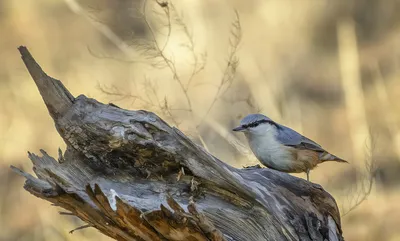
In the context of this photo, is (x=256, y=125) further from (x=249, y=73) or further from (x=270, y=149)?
(x=249, y=73)

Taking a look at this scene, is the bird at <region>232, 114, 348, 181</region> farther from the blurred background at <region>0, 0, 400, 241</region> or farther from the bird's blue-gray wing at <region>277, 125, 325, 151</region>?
the blurred background at <region>0, 0, 400, 241</region>

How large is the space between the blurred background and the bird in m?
1.31

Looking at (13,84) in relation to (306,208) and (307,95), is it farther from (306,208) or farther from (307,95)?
(306,208)

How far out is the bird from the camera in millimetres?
2492

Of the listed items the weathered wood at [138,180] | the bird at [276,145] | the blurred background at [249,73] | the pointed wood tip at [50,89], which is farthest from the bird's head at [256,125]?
the blurred background at [249,73]

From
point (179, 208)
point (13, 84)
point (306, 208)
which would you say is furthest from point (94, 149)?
point (13, 84)

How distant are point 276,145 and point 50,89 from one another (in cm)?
92

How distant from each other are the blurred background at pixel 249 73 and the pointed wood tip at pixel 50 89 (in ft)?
6.66

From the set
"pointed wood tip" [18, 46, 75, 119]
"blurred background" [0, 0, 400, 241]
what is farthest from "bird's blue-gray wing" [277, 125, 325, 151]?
"blurred background" [0, 0, 400, 241]

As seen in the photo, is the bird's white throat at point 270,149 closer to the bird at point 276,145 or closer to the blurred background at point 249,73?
the bird at point 276,145

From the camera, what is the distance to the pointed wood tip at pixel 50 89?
6.30 ft

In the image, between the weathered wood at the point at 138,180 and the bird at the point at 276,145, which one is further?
the bird at the point at 276,145

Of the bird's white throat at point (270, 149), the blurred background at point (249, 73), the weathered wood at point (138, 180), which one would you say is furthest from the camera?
the blurred background at point (249, 73)

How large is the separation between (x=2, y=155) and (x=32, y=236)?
28.9 inches
